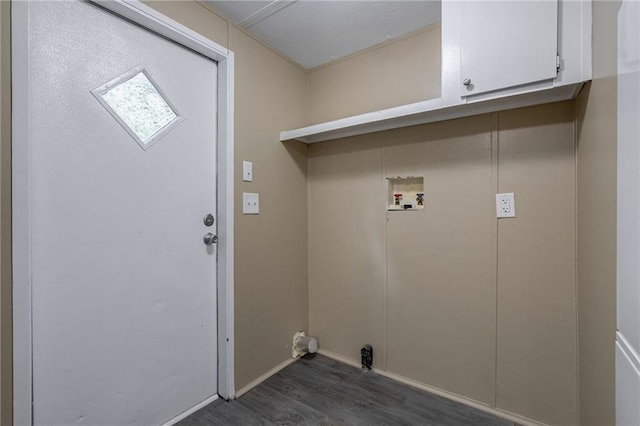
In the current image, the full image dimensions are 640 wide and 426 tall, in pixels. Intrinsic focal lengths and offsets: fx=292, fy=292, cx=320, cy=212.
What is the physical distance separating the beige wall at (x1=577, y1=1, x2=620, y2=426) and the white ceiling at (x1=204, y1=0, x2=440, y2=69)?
3.05 ft

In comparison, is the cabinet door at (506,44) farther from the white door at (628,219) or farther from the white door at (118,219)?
the white door at (118,219)

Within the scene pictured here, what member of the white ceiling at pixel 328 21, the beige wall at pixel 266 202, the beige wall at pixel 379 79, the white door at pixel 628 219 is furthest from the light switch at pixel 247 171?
the white door at pixel 628 219

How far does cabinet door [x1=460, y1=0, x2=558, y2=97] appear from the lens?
3.88 feet

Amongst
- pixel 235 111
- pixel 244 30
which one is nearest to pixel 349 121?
pixel 235 111

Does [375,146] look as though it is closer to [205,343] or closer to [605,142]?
[605,142]

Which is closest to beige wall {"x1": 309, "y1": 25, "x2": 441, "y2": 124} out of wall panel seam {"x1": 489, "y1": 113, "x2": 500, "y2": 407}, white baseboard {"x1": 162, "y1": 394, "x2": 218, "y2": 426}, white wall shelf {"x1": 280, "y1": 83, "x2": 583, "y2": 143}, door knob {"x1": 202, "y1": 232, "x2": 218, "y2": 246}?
white wall shelf {"x1": 280, "y1": 83, "x2": 583, "y2": 143}

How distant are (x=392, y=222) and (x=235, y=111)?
1229mm

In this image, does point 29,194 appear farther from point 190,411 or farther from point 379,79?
point 379,79

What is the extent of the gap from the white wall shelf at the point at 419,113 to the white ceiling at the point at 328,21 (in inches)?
21.7

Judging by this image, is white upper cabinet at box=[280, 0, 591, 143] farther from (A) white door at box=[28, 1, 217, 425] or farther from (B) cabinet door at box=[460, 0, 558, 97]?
(A) white door at box=[28, 1, 217, 425]

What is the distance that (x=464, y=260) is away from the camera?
1716 millimetres

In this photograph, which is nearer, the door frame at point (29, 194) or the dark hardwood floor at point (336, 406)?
the door frame at point (29, 194)

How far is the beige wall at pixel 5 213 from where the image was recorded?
40.3 inches

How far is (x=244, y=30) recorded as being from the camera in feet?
6.06
